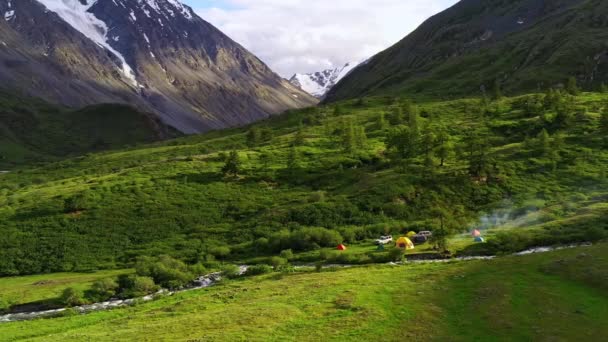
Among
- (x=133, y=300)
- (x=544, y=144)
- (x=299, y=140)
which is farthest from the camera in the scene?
(x=299, y=140)

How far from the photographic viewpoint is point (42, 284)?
7200cm

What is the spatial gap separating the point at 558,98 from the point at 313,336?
13088cm

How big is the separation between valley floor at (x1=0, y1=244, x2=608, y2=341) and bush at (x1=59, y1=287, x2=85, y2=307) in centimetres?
722

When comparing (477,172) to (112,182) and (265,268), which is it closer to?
(265,268)

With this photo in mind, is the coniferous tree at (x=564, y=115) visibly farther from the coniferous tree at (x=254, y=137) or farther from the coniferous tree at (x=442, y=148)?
the coniferous tree at (x=254, y=137)

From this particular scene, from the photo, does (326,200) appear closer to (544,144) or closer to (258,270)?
(258,270)

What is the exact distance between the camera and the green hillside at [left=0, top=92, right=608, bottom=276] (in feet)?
282

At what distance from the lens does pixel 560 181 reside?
105 metres

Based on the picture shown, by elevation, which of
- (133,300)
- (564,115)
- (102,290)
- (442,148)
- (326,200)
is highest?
(564,115)

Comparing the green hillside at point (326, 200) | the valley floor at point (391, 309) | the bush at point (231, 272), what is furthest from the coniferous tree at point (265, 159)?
the valley floor at point (391, 309)

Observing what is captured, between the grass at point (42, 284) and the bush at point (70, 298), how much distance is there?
6.54 feet

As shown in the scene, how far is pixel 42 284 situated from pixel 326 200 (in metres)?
50.8

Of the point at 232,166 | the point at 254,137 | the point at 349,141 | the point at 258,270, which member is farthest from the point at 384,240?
the point at 254,137

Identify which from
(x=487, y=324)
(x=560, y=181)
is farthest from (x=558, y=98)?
(x=487, y=324)
